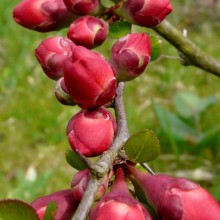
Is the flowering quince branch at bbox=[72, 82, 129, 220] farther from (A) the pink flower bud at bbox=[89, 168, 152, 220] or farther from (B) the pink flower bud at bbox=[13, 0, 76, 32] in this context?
(B) the pink flower bud at bbox=[13, 0, 76, 32]

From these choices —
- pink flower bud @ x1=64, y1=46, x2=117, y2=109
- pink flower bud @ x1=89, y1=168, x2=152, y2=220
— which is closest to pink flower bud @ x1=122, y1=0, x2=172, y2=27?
pink flower bud @ x1=64, y1=46, x2=117, y2=109

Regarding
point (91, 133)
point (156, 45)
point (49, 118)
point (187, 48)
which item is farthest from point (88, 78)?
point (49, 118)

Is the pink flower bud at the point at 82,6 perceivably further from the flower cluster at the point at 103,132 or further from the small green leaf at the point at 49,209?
the small green leaf at the point at 49,209

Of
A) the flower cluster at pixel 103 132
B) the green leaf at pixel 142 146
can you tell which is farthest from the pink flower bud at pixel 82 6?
the green leaf at pixel 142 146

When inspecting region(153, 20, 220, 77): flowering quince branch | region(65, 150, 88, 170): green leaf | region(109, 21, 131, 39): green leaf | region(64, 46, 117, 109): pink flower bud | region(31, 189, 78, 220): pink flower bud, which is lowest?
region(153, 20, 220, 77): flowering quince branch

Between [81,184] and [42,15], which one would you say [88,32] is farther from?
[81,184]

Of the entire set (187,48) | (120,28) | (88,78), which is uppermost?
(88,78)
